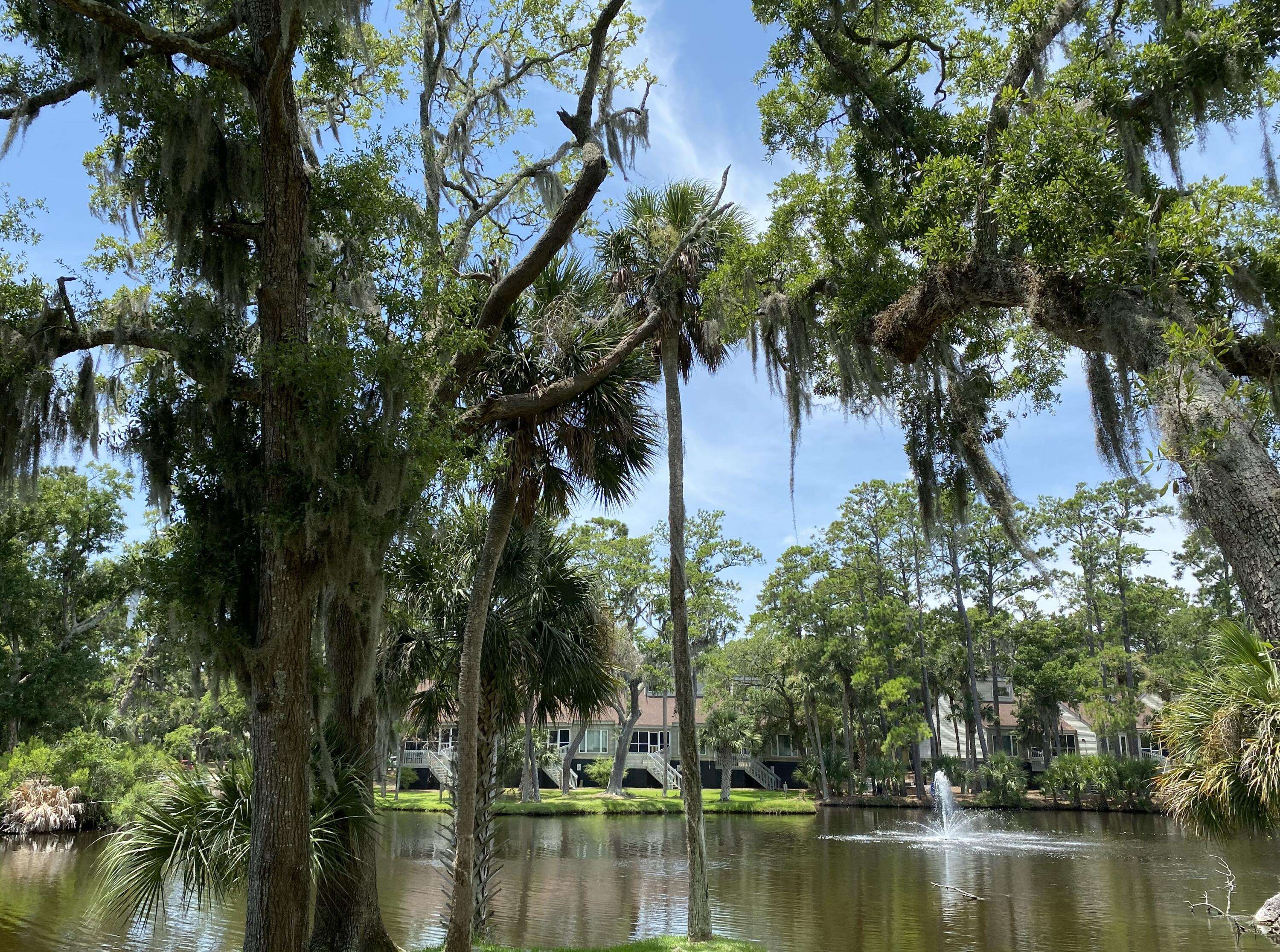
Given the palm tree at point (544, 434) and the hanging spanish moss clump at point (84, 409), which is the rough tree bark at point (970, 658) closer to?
the palm tree at point (544, 434)

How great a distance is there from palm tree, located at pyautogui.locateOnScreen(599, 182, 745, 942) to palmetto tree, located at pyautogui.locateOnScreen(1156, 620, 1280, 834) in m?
4.76

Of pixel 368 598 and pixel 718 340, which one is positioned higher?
pixel 718 340

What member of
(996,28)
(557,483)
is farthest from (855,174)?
(557,483)

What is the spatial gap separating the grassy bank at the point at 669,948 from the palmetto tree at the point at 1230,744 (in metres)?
4.48

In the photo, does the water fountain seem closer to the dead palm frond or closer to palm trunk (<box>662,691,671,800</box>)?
palm trunk (<box>662,691,671,800</box>)

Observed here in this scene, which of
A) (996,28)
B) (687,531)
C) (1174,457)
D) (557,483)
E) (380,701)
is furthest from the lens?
(687,531)

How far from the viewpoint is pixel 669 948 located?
8.57 meters

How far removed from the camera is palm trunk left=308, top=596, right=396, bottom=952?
25.5ft

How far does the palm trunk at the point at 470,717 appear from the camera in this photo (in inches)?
314

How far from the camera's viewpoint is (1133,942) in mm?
11133

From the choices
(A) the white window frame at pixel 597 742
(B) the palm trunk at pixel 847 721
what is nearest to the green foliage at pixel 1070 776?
(B) the palm trunk at pixel 847 721

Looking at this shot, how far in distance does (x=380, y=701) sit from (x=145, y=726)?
2744 centimetres

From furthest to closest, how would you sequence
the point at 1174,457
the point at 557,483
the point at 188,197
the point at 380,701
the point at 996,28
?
the point at 380,701 < the point at 557,483 < the point at 996,28 < the point at 188,197 < the point at 1174,457

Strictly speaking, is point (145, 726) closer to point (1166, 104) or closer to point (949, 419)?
point (949, 419)
